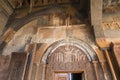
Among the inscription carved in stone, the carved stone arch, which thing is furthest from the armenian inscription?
the inscription carved in stone

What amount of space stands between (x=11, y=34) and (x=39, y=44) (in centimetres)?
103

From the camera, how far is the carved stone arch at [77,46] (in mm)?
4094

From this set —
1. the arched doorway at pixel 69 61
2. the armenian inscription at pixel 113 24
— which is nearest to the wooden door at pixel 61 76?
the arched doorway at pixel 69 61

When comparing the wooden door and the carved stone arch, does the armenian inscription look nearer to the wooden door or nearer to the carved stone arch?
the carved stone arch

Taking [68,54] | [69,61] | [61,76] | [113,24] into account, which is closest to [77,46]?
[68,54]

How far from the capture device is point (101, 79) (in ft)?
12.0

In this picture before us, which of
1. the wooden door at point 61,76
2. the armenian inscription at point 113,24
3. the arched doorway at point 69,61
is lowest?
the wooden door at point 61,76

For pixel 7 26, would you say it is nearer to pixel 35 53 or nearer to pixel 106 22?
pixel 35 53

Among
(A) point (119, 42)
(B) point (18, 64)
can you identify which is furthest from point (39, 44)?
(A) point (119, 42)

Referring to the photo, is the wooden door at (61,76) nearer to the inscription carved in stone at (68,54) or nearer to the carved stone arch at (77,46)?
the inscription carved in stone at (68,54)

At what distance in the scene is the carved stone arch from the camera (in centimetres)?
409

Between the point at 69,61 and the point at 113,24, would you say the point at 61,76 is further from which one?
the point at 113,24

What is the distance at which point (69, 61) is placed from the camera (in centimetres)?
407

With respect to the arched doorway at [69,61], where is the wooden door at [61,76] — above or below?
below
